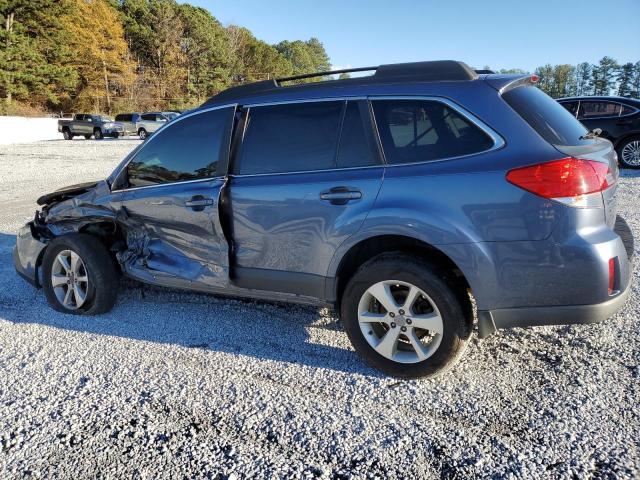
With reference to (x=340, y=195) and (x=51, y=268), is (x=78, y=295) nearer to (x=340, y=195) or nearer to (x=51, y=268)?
(x=51, y=268)

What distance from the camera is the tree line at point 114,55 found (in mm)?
47438

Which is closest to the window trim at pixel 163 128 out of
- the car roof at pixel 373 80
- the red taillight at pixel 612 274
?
the car roof at pixel 373 80

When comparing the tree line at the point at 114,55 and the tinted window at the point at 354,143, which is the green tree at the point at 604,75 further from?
the tinted window at the point at 354,143

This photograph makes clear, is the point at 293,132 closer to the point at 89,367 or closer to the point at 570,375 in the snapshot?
the point at 89,367

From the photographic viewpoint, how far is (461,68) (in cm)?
293

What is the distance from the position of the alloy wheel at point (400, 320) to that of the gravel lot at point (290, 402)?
8.0 inches

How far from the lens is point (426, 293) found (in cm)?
284

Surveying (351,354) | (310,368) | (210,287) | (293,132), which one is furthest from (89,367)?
(293,132)

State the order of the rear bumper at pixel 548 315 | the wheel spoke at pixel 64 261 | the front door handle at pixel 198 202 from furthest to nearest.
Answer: the wheel spoke at pixel 64 261, the front door handle at pixel 198 202, the rear bumper at pixel 548 315

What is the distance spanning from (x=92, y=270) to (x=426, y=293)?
266 centimetres

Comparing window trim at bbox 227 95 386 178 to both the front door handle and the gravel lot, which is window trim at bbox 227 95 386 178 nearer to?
the front door handle

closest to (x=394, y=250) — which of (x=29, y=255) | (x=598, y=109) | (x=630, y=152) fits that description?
(x=29, y=255)

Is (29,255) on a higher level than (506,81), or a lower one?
lower

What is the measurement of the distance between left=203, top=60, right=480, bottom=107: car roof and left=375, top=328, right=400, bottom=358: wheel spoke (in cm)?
148
